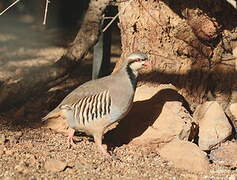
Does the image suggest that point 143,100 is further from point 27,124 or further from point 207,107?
point 27,124

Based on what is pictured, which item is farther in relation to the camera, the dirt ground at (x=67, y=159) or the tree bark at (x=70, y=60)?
the tree bark at (x=70, y=60)

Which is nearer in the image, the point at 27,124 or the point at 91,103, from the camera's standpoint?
the point at 91,103

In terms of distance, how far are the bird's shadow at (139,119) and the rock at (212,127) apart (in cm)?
32

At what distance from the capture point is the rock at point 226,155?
4853 millimetres

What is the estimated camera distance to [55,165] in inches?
176

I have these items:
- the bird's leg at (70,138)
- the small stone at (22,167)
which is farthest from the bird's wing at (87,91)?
the small stone at (22,167)

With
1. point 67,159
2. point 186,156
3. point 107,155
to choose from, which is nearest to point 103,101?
point 107,155

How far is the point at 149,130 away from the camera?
5.10m

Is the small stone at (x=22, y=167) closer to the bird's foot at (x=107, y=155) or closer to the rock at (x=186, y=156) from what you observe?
the bird's foot at (x=107, y=155)

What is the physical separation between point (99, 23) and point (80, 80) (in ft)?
5.77

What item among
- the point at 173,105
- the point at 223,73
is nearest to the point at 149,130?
the point at 173,105

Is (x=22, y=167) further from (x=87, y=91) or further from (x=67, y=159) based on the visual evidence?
(x=87, y=91)

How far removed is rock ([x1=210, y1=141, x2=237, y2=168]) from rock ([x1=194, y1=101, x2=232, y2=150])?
9 cm

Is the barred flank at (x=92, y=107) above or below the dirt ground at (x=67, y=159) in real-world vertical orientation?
above
